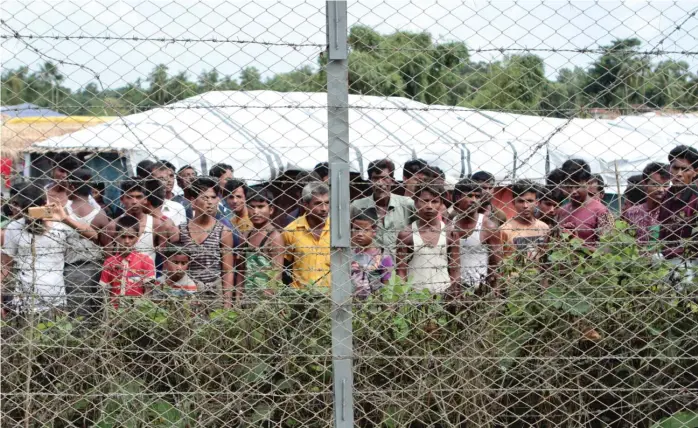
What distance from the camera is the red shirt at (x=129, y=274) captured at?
148 inches

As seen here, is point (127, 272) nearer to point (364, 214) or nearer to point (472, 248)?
point (364, 214)

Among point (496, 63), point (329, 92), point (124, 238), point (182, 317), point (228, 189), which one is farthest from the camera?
point (124, 238)

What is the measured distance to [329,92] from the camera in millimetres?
3162

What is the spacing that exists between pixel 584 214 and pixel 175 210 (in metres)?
2.61

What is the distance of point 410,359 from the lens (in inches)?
140

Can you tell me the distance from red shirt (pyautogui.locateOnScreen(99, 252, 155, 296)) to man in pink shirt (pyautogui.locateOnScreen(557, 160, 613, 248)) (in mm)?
1917

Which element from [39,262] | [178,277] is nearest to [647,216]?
[178,277]

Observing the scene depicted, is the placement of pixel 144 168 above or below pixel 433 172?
below

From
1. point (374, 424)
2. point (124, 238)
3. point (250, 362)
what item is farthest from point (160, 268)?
point (374, 424)

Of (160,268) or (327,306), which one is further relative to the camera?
(160,268)

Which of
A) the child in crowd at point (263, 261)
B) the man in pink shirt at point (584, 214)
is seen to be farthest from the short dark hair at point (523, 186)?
the child in crowd at point (263, 261)

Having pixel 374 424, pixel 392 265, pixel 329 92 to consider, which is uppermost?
pixel 329 92

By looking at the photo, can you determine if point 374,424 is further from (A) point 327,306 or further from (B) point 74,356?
(B) point 74,356

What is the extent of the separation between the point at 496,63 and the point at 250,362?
1659 millimetres
